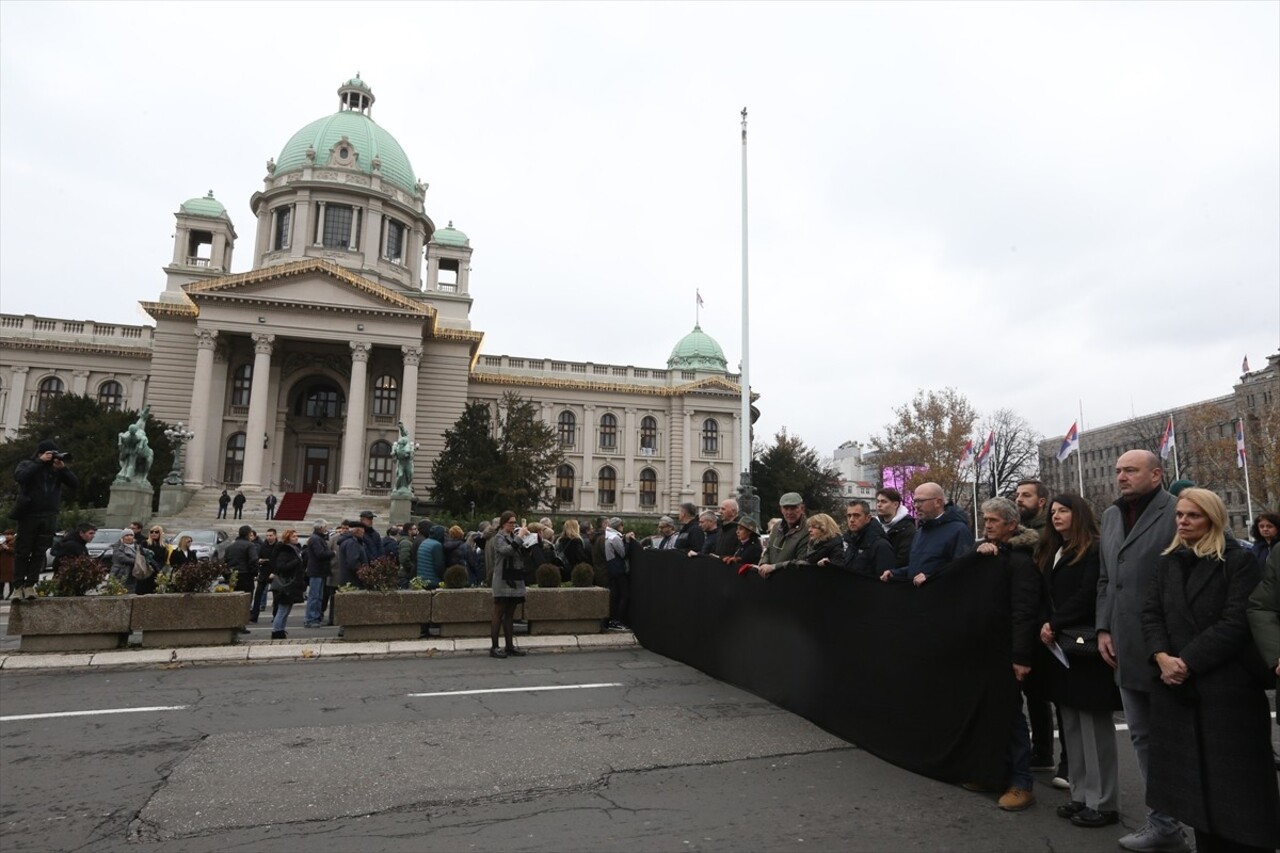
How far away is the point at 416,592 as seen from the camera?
11.9 meters

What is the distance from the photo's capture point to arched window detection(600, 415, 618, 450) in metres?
61.6

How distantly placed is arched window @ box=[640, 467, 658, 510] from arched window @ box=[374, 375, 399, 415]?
19.8 meters

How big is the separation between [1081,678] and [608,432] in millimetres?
57009

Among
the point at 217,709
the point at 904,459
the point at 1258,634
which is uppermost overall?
the point at 904,459

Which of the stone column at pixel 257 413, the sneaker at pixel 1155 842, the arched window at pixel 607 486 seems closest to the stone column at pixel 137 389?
the stone column at pixel 257 413

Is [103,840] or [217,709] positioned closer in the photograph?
[103,840]

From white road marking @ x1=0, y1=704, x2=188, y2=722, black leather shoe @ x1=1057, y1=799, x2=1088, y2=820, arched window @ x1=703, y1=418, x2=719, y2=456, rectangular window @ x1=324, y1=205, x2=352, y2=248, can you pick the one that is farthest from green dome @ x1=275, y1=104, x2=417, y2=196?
black leather shoe @ x1=1057, y1=799, x2=1088, y2=820

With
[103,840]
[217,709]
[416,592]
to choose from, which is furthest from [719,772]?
[416,592]

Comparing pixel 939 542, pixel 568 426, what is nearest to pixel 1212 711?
pixel 939 542

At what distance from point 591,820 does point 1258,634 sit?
3855mm

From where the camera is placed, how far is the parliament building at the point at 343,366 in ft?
153

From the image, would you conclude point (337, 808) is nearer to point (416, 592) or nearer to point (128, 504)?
point (416, 592)

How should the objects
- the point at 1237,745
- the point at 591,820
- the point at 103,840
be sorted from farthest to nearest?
the point at 591,820, the point at 103,840, the point at 1237,745

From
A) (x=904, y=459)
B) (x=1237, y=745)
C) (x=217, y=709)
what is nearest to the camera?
(x=1237, y=745)
